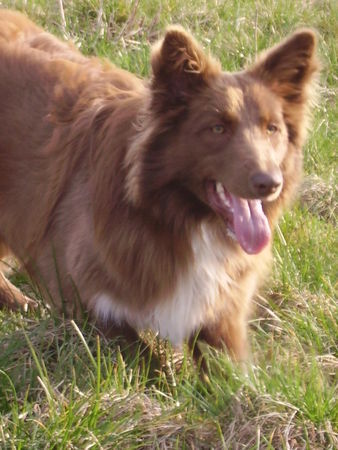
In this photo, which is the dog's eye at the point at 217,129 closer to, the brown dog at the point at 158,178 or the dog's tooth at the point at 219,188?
the brown dog at the point at 158,178

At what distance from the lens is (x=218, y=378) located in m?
3.61

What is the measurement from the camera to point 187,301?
4.04m

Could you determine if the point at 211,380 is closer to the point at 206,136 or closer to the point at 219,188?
the point at 219,188

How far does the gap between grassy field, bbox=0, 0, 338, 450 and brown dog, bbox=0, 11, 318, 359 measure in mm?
231

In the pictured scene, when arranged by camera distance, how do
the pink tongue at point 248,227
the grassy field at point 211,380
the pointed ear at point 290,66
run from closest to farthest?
1. the grassy field at point 211,380
2. the pink tongue at point 248,227
3. the pointed ear at point 290,66

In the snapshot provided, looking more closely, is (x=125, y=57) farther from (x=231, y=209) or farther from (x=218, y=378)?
(x=218, y=378)

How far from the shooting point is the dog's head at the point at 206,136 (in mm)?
3693

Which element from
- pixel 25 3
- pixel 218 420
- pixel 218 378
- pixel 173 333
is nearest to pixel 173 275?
pixel 173 333

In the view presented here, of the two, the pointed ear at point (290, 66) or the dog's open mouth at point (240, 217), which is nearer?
the dog's open mouth at point (240, 217)

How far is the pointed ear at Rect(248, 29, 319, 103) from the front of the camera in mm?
3959

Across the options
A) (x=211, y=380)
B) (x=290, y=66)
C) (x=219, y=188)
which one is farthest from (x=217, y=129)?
(x=211, y=380)

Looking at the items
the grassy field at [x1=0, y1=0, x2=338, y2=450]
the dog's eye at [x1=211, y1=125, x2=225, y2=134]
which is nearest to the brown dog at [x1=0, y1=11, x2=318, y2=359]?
the dog's eye at [x1=211, y1=125, x2=225, y2=134]

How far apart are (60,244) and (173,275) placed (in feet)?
2.07

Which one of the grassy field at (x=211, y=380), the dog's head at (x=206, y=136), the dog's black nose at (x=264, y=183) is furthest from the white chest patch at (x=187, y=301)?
the dog's black nose at (x=264, y=183)
